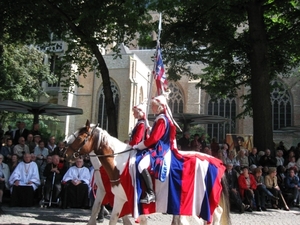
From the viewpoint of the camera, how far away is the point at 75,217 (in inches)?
392

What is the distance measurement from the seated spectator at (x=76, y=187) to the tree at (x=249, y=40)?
677 centimetres

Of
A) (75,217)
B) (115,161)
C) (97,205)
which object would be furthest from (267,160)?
(115,161)

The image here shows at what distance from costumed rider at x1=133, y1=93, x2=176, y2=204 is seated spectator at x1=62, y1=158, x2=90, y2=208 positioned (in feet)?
16.7

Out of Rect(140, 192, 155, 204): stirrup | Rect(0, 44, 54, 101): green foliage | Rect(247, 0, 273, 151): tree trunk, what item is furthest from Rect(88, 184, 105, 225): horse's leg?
Rect(0, 44, 54, 101): green foliage

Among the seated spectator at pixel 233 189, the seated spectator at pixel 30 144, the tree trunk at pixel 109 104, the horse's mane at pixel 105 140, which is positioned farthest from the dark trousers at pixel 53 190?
the seated spectator at pixel 233 189

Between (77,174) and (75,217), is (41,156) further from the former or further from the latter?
(75,217)

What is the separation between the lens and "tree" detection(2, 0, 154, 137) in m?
12.0

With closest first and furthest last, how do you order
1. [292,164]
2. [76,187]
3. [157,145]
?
1. [157,145]
2. [76,187]
3. [292,164]

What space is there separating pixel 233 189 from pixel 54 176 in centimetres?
588

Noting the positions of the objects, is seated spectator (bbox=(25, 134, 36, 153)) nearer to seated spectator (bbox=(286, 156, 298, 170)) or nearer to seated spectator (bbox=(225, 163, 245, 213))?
seated spectator (bbox=(225, 163, 245, 213))

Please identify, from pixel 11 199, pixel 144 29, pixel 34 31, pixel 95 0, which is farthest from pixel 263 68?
pixel 11 199

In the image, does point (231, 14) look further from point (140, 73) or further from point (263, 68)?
point (140, 73)

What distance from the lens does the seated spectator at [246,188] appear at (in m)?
12.2

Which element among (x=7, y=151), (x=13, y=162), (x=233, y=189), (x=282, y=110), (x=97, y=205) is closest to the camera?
(x=97, y=205)
